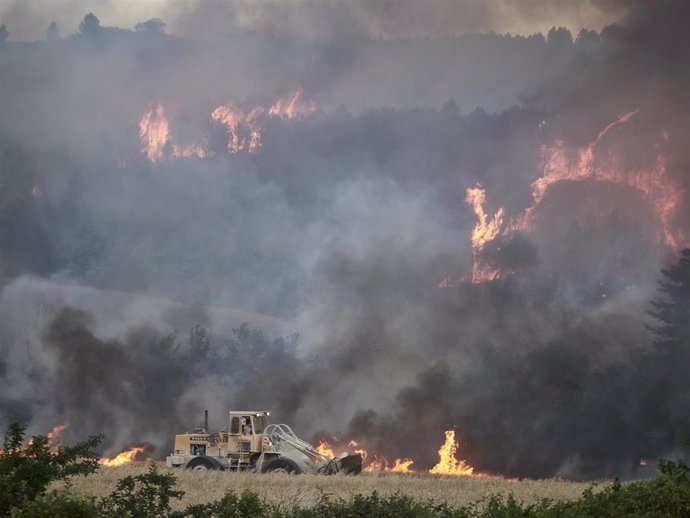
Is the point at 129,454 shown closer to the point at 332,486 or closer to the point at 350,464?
the point at 350,464

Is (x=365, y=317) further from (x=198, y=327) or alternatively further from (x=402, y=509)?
(x=402, y=509)

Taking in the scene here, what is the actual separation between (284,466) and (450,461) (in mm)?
20540

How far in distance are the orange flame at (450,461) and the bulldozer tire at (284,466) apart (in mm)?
18937

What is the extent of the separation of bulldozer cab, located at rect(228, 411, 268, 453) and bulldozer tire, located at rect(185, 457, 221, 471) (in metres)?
1.08

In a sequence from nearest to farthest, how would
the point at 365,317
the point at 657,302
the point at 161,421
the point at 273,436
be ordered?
the point at 273,436, the point at 657,302, the point at 161,421, the point at 365,317

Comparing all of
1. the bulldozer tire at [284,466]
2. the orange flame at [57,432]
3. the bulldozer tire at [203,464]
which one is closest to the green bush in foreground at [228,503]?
the bulldozer tire at [284,466]

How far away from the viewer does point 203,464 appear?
129 feet

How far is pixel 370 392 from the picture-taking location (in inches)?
2574

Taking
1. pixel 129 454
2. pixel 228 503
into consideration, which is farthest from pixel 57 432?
pixel 228 503

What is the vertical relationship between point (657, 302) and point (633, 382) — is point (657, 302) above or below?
above

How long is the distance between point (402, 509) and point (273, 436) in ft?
87.5

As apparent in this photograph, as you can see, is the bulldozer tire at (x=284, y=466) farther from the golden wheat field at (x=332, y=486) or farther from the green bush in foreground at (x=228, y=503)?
the green bush in foreground at (x=228, y=503)

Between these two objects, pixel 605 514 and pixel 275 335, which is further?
pixel 275 335

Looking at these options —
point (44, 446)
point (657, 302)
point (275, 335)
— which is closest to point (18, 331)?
point (275, 335)
